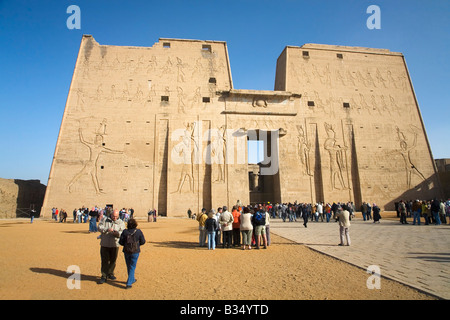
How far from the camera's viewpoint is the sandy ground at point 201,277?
3.55 m

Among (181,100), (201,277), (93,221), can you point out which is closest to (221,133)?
(181,100)

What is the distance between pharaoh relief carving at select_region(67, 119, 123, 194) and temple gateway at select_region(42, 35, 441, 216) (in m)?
0.08

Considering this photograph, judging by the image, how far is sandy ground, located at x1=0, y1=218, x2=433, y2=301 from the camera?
3.55m

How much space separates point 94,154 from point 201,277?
1898 cm

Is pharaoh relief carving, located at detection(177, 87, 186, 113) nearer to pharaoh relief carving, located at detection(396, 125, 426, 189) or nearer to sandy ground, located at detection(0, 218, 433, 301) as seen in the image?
sandy ground, located at detection(0, 218, 433, 301)

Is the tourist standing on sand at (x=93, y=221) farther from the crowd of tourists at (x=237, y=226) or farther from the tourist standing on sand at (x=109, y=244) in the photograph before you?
the tourist standing on sand at (x=109, y=244)

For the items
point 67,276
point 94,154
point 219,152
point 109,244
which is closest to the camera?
point 109,244

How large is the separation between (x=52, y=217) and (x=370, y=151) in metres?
27.6

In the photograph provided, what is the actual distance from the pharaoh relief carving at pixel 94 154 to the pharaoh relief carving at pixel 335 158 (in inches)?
733

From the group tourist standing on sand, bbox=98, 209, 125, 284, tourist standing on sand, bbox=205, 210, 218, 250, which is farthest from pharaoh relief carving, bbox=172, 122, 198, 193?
tourist standing on sand, bbox=98, 209, 125, 284

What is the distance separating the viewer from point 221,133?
2155 centimetres

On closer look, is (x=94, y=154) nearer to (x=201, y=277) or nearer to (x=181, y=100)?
(x=181, y=100)

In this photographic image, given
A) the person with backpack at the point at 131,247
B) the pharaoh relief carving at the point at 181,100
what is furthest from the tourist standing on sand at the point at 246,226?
the pharaoh relief carving at the point at 181,100

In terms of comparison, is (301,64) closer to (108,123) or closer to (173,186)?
(173,186)
